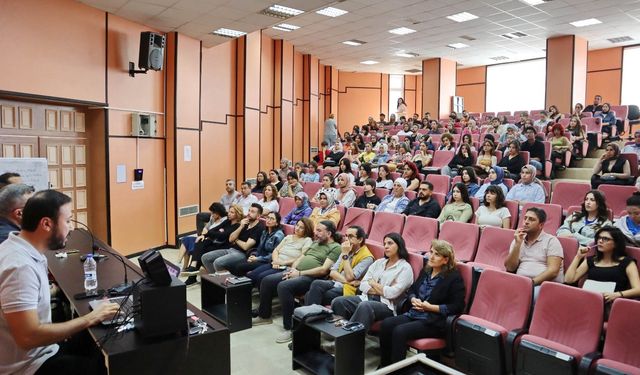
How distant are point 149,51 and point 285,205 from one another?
300 cm

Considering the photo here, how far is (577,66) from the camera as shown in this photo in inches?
449

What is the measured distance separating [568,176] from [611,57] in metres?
7.34

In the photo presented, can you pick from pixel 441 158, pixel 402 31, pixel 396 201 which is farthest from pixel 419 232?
pixel 402 31

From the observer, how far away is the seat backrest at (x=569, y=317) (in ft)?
9.07

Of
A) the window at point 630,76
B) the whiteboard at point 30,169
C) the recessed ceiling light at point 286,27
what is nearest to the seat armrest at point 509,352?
the whiteboard at point 30,169

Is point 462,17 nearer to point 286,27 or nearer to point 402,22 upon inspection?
point 402,22

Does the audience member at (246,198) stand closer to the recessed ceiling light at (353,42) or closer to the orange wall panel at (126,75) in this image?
the orange wall panel at (126,75)

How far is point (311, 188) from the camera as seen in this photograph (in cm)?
745

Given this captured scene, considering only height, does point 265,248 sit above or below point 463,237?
below

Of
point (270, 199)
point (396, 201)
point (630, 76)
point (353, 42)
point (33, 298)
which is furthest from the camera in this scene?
point (630, 76)

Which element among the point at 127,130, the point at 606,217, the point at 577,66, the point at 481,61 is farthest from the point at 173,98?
the point at 481,61

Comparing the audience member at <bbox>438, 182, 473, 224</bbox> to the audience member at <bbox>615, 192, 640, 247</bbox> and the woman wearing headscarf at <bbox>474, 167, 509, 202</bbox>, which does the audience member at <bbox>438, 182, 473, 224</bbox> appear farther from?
the audience member at <bbox>615, 192, 640, 247</bbox>

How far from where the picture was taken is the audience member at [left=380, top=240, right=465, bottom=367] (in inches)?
124

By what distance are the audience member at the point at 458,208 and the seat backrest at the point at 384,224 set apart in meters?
0.49
